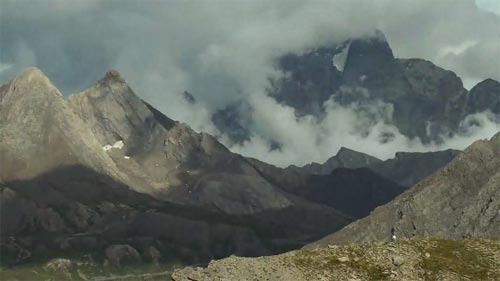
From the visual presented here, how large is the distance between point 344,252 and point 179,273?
2928 cm

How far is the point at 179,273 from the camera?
138750 millimetres

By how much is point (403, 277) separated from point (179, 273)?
38.7 m

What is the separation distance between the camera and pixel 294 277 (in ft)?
433

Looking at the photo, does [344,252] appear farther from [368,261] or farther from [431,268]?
[431,268]

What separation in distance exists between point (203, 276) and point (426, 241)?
4238 centimetres

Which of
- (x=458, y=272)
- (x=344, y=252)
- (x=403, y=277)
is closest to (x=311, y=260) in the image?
(x=344, y=252)

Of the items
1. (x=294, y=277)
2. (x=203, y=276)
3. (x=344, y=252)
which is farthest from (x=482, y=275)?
(x=203, y=276)

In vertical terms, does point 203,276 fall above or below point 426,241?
below

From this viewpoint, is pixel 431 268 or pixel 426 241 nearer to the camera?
pixel 431 268

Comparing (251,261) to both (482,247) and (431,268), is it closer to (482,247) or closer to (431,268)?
(431,268)

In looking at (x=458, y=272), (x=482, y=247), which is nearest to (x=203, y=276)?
(x=458, y=272)

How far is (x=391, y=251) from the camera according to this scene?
138m

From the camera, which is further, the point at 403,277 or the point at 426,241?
the point at 426,241

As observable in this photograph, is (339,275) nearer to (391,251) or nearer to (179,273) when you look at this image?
(391,251)
